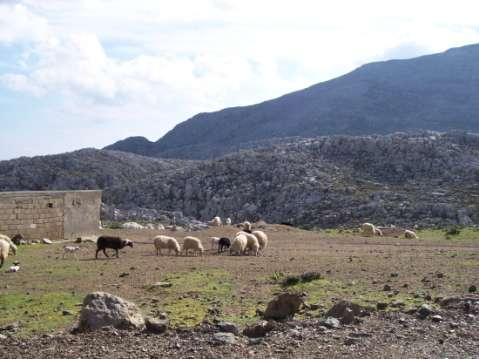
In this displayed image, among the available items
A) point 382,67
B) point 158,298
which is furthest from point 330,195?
point 382,67

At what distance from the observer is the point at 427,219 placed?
46.0m

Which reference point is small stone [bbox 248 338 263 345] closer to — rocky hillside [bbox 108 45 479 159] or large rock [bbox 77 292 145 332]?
large rock [bbox 77 292 145 332]

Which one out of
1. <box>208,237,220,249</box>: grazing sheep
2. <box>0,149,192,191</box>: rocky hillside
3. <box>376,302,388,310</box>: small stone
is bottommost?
<box>208,237,220,249</box>: grazing sheep

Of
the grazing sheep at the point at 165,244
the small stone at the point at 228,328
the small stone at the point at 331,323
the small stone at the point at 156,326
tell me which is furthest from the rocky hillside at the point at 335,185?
the small stone at the point at 156,326

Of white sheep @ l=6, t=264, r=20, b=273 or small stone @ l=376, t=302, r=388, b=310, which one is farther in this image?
white sheep @ l=6, t=264, r=20, b=273

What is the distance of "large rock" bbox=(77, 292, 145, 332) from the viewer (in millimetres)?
10782

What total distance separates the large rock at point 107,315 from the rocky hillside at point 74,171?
188ft

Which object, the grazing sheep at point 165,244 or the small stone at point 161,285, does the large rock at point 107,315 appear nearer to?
the small stone at point 161,285

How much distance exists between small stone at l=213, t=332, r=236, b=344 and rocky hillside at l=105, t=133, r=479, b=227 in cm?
3635

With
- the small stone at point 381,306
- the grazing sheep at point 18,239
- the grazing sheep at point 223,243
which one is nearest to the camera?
the small stone at point 381,306

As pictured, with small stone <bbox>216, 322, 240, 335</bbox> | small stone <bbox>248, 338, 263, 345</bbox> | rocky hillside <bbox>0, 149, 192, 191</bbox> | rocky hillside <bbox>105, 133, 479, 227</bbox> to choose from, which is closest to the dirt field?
small stone <bbox>248, 338, 263, 345</bbox>

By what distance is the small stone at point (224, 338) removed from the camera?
32.5 ft

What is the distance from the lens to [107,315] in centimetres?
1087

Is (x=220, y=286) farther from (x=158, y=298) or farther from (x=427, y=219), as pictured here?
(x=427, y=219)
